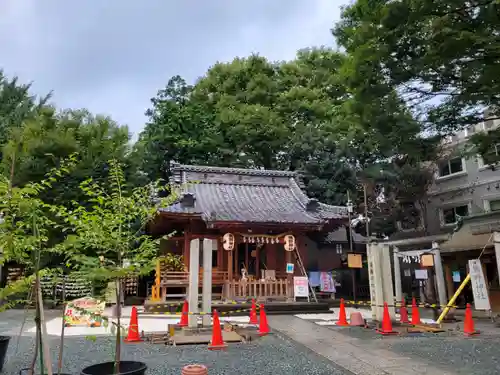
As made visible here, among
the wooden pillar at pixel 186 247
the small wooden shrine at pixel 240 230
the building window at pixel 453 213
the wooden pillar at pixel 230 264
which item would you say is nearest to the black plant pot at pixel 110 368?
the small wooden shrine at pixel 240 230

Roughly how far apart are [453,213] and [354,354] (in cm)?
1923

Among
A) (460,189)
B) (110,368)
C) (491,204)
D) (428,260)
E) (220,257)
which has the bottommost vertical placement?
(110,368)

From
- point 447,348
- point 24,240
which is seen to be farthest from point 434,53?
point 24,240

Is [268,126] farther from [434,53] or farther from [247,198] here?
[434,53]

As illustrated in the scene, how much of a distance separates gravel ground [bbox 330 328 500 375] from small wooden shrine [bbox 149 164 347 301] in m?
7.07

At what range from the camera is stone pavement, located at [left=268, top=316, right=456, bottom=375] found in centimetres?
659

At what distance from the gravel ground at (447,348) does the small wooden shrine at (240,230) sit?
23.2ft

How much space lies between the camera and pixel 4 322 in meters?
13.5

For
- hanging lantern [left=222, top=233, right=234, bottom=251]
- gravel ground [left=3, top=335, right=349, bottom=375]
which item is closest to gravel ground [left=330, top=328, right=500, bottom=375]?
gravel ground [left=3, top=335, right=349, bottom=375]

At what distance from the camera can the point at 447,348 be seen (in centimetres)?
841

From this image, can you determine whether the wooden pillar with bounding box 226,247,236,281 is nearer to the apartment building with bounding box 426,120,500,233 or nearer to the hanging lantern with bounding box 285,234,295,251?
the hanging lantern with bounding box 285,234,295,251

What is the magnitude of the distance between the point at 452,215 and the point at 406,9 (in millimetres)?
17997

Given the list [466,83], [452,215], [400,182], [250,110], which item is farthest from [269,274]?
[250,110]

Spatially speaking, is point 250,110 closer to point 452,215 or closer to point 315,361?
point 452,215
